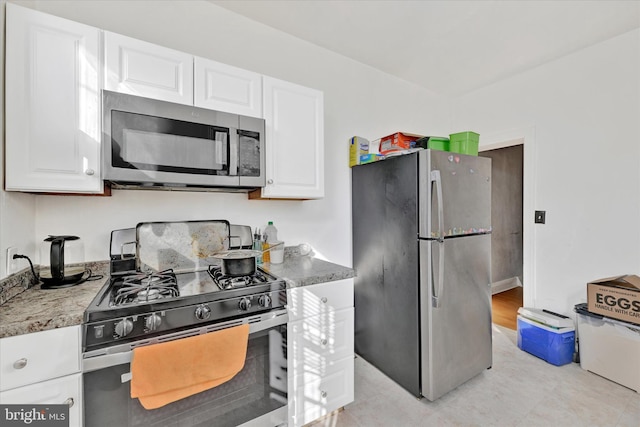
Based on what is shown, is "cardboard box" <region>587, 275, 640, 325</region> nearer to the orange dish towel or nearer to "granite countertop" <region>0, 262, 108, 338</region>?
the orange dish towel

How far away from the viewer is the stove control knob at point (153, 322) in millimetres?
1104

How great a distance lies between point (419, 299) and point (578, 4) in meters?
2.31

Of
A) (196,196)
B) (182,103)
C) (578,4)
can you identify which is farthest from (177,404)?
(578,4)

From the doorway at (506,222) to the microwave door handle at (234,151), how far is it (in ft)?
12.5

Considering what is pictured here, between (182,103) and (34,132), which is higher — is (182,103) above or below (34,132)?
above

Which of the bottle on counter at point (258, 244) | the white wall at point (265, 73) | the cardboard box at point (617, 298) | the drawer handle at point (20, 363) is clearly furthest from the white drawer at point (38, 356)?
the cardboard box at point (617, 298)

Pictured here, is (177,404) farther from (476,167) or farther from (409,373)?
(476,167)

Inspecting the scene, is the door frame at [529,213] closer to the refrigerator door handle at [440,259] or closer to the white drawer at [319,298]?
the refrigerator door handle at [440,259]

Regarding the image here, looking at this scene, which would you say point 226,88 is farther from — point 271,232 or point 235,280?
point 235,280

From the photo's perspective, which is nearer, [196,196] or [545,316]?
[196,196]

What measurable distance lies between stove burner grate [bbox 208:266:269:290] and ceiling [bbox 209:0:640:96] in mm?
1825

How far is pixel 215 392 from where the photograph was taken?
1.25m

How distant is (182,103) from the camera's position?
1.48 metres

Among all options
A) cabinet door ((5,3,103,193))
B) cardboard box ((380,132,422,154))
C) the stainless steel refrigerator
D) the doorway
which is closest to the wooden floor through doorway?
the doorway
